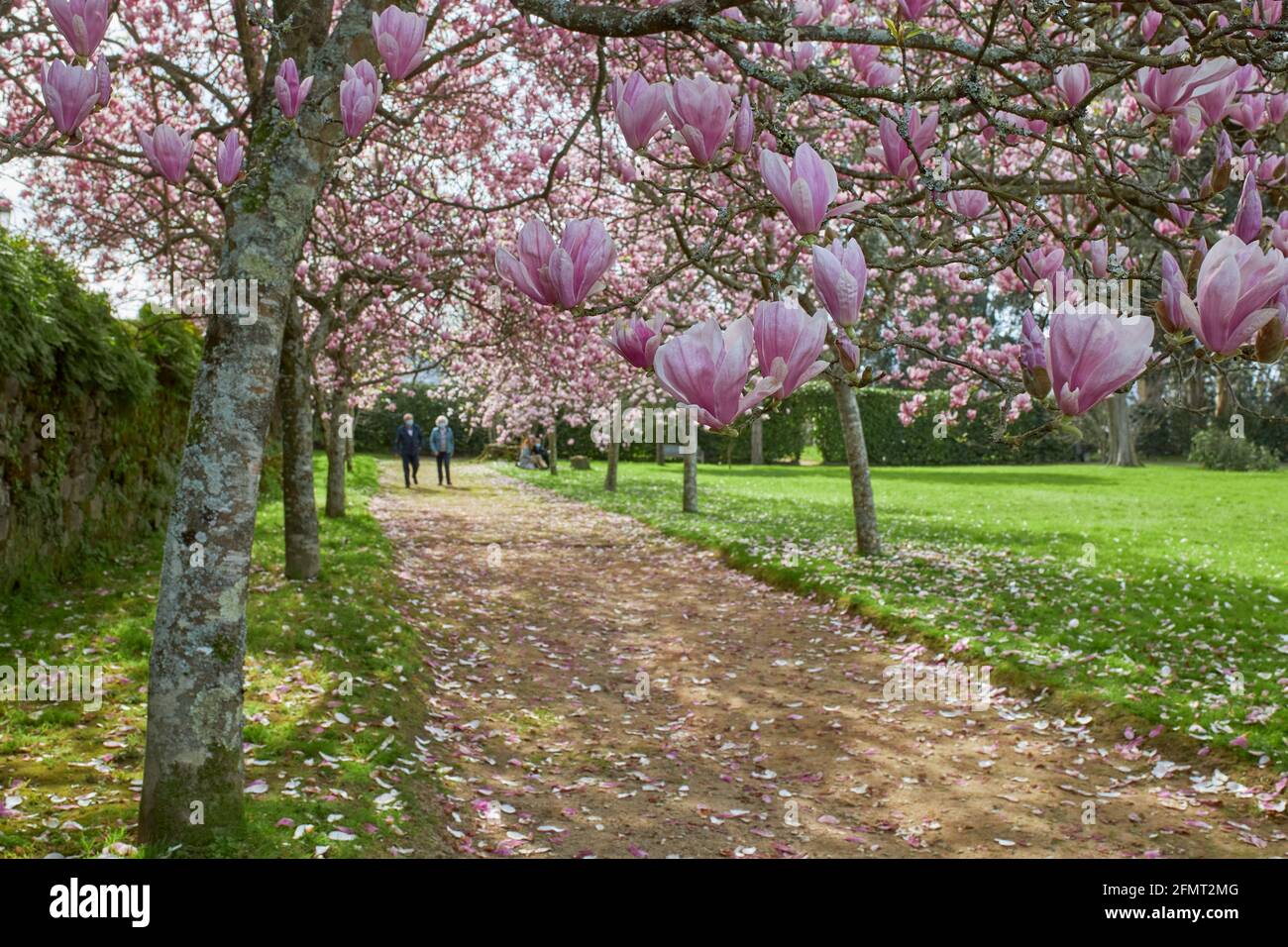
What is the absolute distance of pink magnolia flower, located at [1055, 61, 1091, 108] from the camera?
2.43 meters

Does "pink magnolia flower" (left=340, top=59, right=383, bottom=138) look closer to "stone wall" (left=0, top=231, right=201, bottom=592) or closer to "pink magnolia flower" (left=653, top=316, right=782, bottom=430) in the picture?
"pink magnolia flower" (left=653, top=316, right=782, bottom=430)

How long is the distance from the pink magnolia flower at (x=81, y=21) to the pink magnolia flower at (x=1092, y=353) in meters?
2.24

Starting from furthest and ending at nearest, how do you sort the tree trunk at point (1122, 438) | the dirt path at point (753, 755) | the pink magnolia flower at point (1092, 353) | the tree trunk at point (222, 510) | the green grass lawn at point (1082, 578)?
the tree trunk at point (1122, 438) < the green grass lawn at point (1082, 578) < the dirt path at point (753, 755) < the tree trunk at point (222, 510) < the pink magnolia flower at point (1092, 353)

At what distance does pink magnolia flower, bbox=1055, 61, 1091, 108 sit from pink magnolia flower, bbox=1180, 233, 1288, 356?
47.0 inches

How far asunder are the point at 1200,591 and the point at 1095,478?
19300 millimetres

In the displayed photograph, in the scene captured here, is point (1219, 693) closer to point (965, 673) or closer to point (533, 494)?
point (965, 673)

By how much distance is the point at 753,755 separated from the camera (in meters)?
6.16

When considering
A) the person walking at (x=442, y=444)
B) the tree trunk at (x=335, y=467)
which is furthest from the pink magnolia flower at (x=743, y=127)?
the person walking at (x=442, y=444)

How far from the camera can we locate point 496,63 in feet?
38.7

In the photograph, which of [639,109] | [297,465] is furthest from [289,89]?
[297,465]

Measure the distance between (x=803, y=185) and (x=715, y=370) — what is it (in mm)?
470

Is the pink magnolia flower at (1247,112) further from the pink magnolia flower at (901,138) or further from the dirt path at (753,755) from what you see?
the dirt path at (753,755)

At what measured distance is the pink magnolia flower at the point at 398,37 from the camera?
2314 millimetres

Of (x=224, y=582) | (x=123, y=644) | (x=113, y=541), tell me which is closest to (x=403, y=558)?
(x=113, y=541)
